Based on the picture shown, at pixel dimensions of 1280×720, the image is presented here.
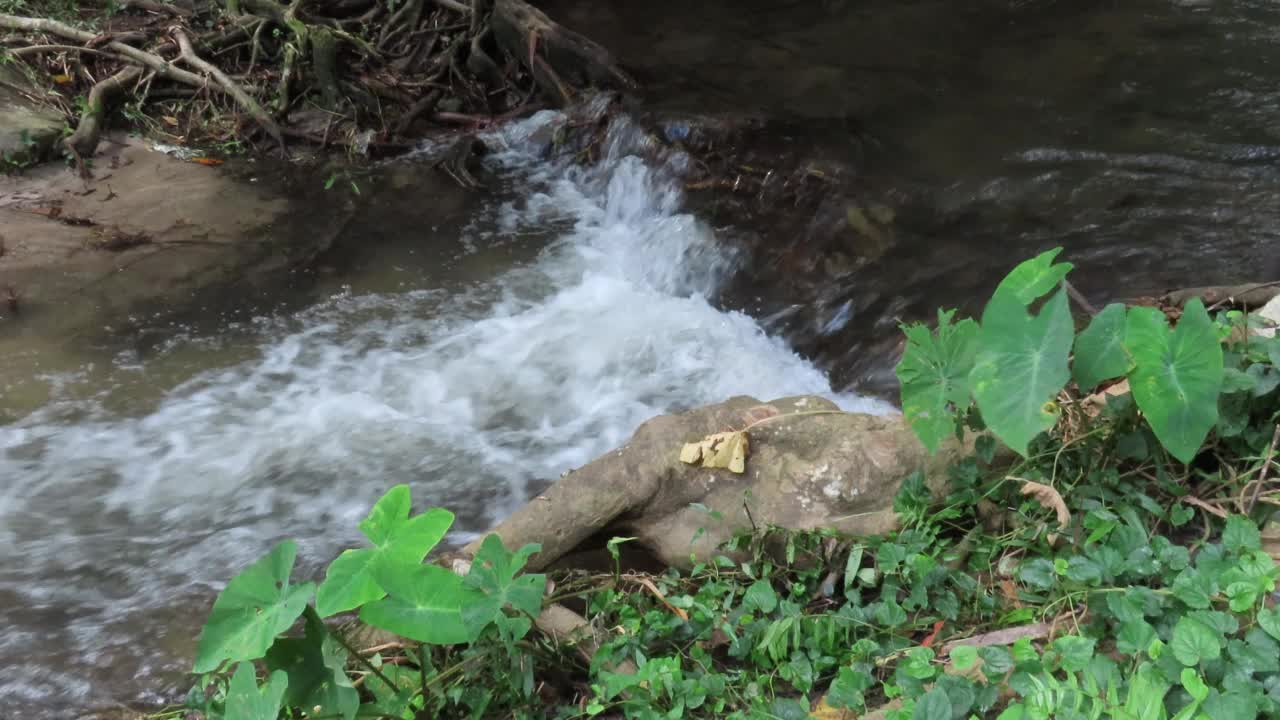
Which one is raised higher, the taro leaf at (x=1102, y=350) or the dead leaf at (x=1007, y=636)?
the taro leaf at (x=1102, y=350)

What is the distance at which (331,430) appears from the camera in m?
4.73

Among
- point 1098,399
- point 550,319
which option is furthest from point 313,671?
point 550,319

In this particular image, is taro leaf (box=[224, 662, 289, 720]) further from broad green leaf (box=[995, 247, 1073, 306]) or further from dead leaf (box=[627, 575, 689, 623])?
broad green leaf (box=[995, 247, 1073, 306])

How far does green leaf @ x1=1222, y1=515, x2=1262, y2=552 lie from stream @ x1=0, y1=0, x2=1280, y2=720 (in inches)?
95.3

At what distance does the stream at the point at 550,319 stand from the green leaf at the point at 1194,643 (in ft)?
8.96

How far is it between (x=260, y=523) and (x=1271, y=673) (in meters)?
3.91

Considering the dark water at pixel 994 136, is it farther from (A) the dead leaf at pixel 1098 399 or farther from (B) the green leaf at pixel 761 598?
(B) the green leaf at pixel 761 598

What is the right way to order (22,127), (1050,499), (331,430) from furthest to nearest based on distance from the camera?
(22,127)
(331,430)
(1050,499)

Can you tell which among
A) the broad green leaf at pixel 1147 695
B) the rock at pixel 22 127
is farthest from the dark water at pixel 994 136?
the rock at pixel 22 127

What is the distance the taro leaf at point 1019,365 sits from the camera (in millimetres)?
1882

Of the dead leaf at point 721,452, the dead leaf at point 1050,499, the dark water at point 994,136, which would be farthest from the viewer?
the dark water at point 994,136

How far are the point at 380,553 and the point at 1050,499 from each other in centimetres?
177

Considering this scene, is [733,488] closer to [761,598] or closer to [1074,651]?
[761,598]

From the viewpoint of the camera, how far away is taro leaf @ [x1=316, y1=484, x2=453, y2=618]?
71.2 inches
